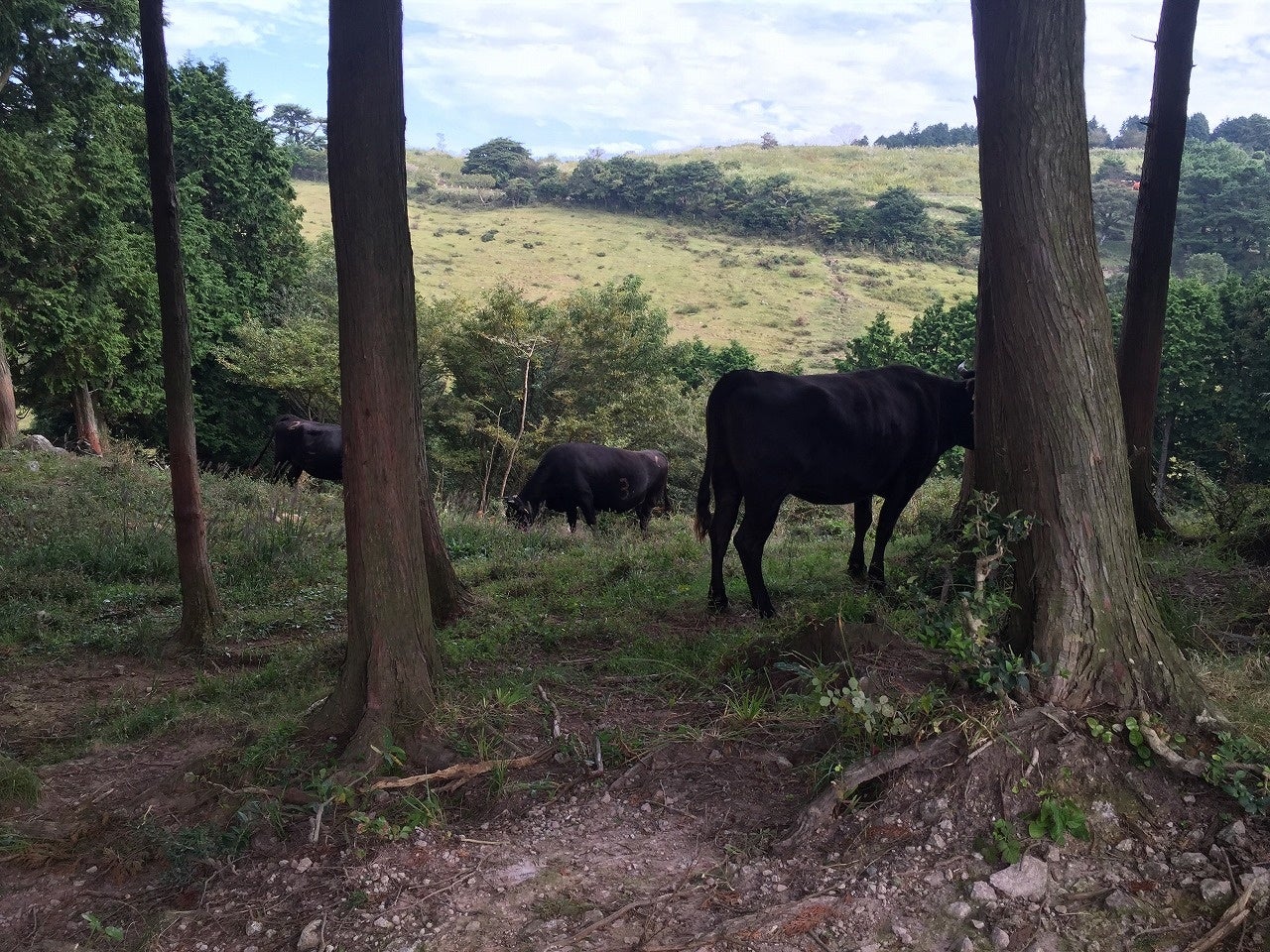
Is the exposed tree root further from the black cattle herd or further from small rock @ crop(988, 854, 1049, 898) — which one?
the black cattle herd

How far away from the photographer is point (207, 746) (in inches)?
227

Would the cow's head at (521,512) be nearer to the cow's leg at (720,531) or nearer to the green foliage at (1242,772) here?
the cow's leg at (720,531)

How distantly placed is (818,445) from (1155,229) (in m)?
4.14

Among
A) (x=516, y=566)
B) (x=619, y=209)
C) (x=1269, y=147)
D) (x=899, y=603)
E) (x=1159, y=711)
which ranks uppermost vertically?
(x=1269, y=147)

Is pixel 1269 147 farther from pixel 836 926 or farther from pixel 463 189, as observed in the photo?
pixel 836 926

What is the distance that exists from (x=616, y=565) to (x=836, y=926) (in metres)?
6.86

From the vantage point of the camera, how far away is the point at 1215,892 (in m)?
3.34

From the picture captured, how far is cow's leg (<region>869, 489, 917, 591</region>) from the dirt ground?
14.2 ft

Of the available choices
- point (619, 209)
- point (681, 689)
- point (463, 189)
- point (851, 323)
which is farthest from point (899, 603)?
point (463, 189)

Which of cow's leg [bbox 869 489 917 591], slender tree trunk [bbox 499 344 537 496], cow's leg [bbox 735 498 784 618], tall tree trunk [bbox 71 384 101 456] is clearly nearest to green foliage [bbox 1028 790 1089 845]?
cow's leg [bbox 735 498 784 618]

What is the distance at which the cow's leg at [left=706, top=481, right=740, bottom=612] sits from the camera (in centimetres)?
823

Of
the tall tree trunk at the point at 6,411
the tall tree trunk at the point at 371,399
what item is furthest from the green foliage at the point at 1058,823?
the tall tree trunk at the point at 6,411

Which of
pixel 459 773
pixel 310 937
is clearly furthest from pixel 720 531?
pixel 310 937

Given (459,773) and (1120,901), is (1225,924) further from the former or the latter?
(459,773)
